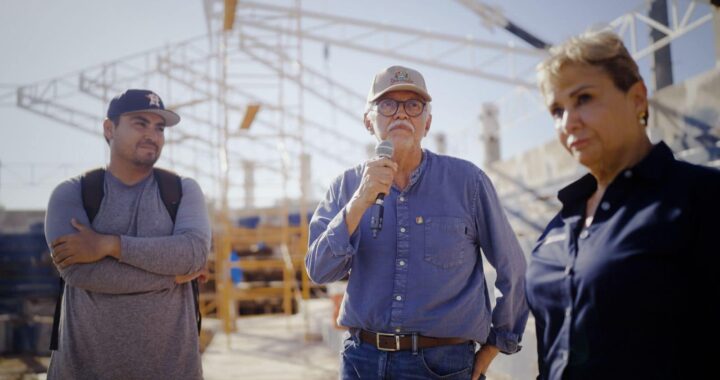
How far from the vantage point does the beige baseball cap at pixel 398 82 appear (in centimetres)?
249

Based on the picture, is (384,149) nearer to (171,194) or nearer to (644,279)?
(644,279)

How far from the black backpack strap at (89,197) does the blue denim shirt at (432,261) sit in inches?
50.2

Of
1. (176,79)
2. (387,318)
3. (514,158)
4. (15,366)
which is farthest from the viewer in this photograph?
(176,79)

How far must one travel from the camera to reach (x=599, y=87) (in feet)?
5.47

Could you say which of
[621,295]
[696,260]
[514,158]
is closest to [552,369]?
[621,295]

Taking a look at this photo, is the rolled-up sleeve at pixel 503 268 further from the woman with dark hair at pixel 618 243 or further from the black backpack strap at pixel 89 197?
the black backpack strap at pixel 89 197

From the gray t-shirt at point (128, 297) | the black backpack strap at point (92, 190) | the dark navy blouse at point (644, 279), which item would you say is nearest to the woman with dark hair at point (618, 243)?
the dark navy blouse at point (644, 279)

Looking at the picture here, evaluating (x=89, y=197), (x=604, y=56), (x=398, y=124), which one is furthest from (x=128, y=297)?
(x=604, y=56)

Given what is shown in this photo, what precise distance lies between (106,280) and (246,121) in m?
8.17

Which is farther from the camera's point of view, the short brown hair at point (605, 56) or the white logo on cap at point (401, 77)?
the white logo on cap at point (401, 77)

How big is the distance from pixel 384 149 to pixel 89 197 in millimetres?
1713

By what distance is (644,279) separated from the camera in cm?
145

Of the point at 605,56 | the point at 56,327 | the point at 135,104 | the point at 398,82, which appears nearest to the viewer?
the point at 605,56

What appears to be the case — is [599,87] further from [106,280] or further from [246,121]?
[246,121]
